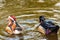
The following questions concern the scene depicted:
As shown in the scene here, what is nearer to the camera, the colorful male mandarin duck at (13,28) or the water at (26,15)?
the colorful male mandarin duck at (13,28)

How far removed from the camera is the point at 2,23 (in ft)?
37.1

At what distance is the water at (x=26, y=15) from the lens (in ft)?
32.4

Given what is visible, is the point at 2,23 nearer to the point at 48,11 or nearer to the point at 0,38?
the point at 0,38

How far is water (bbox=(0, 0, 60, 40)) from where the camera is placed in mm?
9891

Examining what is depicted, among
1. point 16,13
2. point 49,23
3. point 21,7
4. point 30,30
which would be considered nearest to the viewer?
point 49,23

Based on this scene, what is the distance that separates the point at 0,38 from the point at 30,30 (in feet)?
4.05

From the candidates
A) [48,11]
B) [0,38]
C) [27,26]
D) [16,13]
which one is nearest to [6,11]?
[16,13]

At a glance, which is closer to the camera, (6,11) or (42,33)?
(42,33)

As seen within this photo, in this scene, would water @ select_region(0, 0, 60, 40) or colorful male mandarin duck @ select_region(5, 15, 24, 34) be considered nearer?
colorful male mandarin duck @ select_region(5, 15, 24, 34)

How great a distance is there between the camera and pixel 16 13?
503 inches

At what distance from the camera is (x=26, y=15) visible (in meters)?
12.3

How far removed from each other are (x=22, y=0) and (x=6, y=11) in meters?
2.92

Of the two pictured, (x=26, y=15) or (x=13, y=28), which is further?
(x=26, y=15)

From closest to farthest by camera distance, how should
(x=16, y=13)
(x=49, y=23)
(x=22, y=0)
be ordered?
(x=49, y=23)
(x=16, y=13)
(x=22, y=0)
